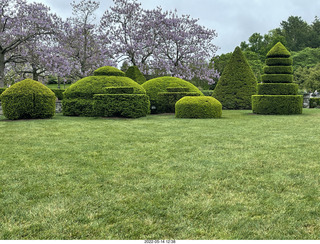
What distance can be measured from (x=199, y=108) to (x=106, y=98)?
15.1 feet

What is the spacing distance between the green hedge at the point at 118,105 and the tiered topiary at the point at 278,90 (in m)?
7.65

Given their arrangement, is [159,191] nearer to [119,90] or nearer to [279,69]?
[119,90]

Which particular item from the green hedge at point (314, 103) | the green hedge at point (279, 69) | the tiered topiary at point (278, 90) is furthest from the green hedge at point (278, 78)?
the green hedge at point (314, 103)

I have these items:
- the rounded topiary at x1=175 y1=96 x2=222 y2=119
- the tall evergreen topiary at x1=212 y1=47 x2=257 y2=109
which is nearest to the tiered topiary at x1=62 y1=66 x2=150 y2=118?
the rounded topiary at x1=175 y1=96 x2=222 y2=119

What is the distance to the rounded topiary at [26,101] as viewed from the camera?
40.6ft

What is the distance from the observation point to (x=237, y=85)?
22.4 metres

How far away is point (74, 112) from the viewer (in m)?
15.2

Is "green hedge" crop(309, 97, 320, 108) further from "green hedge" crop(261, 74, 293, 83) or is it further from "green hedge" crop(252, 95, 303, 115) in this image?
"green hedge" crop(252, 95, 303, 115)

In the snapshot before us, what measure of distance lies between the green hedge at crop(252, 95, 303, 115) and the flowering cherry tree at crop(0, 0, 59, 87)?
1752 centimetres

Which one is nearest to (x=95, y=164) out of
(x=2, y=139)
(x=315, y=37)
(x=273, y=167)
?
(x=273, y=167)

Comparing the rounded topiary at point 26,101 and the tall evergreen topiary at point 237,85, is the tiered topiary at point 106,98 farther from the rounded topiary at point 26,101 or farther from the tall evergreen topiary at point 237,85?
the tall evergreen topiary at point 237,85

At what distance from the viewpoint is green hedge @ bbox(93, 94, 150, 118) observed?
541 inches

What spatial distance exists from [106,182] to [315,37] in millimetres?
65576

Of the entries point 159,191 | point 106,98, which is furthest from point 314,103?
point 159,191
